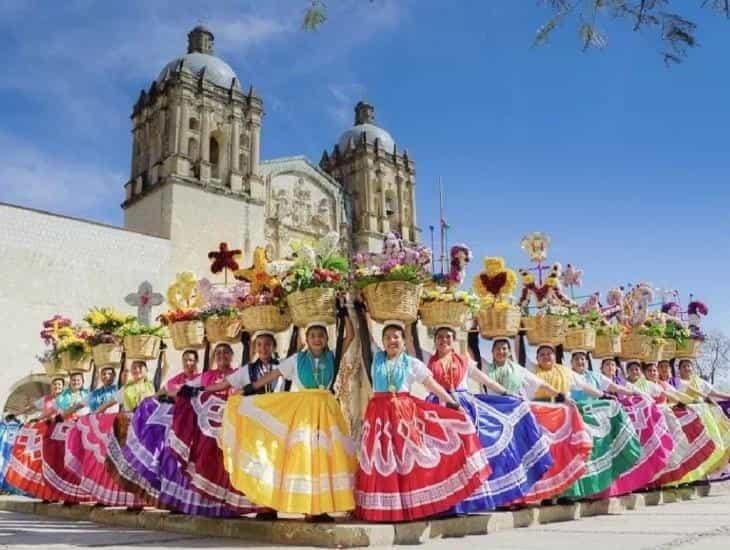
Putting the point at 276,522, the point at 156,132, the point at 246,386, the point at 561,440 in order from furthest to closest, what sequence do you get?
the point at 156,132 → the point at 561,440 → the point at 246,386 → the point at 276,522

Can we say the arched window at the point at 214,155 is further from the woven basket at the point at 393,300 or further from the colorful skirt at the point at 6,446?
the woven basket at the point at 393,300

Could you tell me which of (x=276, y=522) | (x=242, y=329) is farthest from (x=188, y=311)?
(x=276, y=522)

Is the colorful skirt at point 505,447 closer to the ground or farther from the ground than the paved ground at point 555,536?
farther from the ground

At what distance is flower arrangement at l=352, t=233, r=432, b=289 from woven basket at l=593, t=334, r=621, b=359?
3.93m

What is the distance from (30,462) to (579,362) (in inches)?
267

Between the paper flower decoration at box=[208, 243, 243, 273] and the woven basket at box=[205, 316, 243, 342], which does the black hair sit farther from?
the paper flower decoration at box=[208, 243, 243, 273]

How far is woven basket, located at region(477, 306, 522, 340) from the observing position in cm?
684

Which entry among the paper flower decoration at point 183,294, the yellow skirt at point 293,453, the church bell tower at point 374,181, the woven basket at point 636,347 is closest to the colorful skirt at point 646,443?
the woven basket at point 636,347

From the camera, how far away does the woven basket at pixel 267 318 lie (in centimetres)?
620

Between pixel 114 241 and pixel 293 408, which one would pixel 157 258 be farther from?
pixel 293 408

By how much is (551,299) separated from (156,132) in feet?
86.3

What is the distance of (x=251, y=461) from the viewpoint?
16.9 feet

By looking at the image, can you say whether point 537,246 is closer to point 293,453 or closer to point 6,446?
point 293,453

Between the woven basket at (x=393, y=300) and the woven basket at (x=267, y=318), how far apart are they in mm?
958
